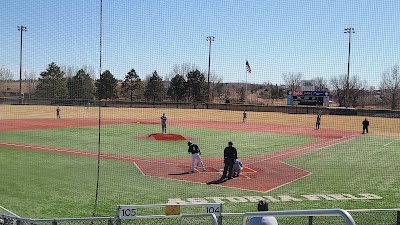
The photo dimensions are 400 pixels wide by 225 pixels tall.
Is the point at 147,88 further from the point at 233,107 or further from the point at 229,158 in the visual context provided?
the point at 229,158

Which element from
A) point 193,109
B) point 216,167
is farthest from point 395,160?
point 193,109

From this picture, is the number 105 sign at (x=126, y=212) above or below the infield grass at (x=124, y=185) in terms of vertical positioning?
above

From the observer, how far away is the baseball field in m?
11.4

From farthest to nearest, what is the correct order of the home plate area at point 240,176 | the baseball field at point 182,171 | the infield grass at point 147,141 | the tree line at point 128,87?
the tree line at point 128,87, the infield grass at point 147,141, the home plate area at point 240,176, the baseball field at point 182,171

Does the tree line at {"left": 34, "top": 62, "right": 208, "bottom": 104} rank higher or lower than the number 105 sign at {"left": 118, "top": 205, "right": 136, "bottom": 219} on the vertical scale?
higher

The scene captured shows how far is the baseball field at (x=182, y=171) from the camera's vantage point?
447 inches

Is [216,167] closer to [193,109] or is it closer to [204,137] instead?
[204,137]

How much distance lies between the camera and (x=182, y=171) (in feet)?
52.6

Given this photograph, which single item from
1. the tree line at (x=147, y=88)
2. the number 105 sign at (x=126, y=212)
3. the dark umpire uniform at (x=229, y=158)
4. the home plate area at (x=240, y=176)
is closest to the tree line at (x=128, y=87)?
the tree line at (x=147, y=88)

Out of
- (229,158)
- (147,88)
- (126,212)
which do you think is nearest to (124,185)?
(229,158)

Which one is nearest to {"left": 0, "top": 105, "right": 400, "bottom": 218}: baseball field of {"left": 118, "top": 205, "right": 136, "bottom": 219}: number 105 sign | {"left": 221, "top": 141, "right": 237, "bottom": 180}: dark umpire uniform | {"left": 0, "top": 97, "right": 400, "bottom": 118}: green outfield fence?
{"left": 221, "top": 141, "right": 237, "bottom": 180}: dark umpire uniform

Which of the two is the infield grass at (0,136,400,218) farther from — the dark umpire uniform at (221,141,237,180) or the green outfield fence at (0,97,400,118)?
the green outfield fence at (0,97,400,118)

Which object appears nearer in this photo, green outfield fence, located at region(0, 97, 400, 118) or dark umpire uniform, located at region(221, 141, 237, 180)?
dark umpire uniform, located at region(221, 141, 237, 180)

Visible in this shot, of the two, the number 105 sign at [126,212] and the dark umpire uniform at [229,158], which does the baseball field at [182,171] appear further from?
the number 105 sign at [126,212]
